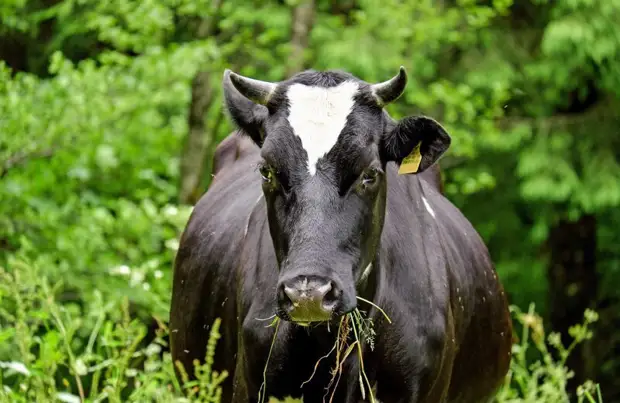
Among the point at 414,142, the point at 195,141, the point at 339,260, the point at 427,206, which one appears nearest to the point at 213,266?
the point at 427,206

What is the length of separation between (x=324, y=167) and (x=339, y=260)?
1.29 feet

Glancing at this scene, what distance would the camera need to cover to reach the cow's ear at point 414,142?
4.80 meters

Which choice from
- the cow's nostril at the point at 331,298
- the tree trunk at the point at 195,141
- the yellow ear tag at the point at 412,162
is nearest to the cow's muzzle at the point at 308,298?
the cow's nostril at the point at 331,298

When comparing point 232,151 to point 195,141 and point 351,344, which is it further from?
point 195,141

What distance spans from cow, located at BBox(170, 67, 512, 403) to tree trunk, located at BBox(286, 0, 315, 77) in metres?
6.14

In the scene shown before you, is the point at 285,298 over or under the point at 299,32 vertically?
over

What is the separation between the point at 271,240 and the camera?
5.14m

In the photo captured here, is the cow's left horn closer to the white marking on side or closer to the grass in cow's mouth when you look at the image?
the grass in cow's mouth

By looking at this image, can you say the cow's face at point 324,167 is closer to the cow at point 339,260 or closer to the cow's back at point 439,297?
the cow at point 339,260

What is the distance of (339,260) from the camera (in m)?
4.36

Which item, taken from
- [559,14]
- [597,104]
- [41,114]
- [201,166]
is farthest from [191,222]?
[597,104]

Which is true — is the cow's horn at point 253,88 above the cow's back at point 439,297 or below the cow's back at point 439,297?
above

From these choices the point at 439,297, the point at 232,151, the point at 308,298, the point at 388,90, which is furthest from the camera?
the point at 232,151

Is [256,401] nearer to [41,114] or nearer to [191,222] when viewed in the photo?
[191,222]
